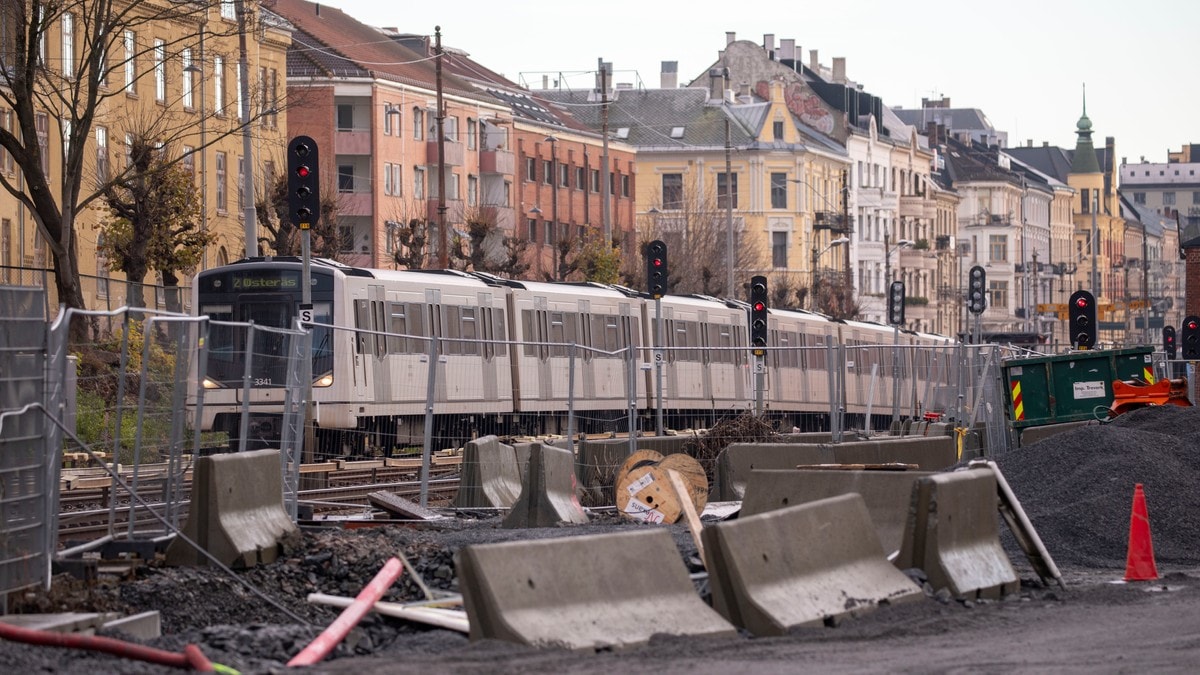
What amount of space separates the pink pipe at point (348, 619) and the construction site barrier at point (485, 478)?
717 cm

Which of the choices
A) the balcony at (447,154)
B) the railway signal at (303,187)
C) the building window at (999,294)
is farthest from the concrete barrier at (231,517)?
the building window at (999,294)

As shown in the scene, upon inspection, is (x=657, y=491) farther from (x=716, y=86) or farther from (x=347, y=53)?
(x=716, y=86)

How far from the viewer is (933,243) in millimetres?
133500

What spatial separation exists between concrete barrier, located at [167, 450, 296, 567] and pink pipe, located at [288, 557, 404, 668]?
4.58 ft

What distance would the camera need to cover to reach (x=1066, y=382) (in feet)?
98.7

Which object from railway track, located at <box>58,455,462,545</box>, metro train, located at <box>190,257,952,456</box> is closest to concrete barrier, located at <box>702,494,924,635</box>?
railway track, located at <box>58,455,462,545</box>

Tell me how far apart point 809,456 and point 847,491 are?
6.32m

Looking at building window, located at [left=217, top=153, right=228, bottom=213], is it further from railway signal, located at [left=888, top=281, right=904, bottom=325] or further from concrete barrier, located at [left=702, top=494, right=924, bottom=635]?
concrete barrier, located at [left=702, top=494, right=924, bottom=635]

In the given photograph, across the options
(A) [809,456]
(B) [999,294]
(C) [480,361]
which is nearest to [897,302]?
(C) [480,361]

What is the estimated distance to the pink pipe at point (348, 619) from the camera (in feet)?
33.0

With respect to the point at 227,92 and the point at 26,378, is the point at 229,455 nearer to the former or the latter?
the point at 26,378

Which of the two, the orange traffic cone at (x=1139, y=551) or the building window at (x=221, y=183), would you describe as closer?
the orange traffic cone at (x=1139, y=551)

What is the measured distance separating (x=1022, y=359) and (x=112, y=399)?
16130 millimetres

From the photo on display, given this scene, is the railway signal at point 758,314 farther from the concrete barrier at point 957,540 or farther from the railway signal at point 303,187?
the concrete barrier at point 957,540
